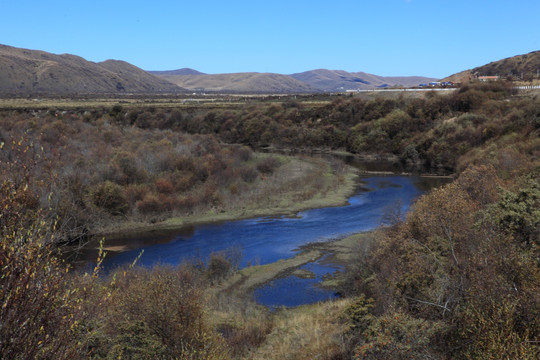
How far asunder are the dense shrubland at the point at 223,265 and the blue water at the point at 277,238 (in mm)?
2417

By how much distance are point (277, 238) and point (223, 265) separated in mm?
7883

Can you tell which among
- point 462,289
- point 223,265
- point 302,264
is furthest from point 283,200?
point 462,289

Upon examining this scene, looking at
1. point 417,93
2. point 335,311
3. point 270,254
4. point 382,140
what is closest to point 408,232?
point 335,311

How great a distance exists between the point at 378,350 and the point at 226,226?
25.8 metres

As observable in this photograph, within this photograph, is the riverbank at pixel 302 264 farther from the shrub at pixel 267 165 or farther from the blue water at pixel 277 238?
the shrub at pixel 267 165

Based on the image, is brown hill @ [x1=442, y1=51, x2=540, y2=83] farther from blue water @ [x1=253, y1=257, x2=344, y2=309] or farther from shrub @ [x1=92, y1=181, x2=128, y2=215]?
blue water @ [x1=253, y1=257, x2=344, y2=309]

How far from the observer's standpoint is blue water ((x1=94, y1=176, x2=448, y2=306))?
75.9 feet

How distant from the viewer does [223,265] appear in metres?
24.4

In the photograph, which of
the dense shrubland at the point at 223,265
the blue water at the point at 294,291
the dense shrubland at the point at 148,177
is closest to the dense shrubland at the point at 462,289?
the dense shrubland at the point at 223,265

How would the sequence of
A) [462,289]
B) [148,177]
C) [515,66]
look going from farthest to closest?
[515,66] < [148,177] < [462,289]

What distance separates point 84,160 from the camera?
40.3 metres

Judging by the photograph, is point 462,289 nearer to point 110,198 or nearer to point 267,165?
point 110,198

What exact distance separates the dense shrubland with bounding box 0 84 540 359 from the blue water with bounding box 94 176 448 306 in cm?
242

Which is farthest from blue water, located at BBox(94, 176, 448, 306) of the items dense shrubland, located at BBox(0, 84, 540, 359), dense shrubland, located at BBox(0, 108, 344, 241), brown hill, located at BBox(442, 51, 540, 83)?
brown hill, located at BBox(442, 51, 540, 83)
